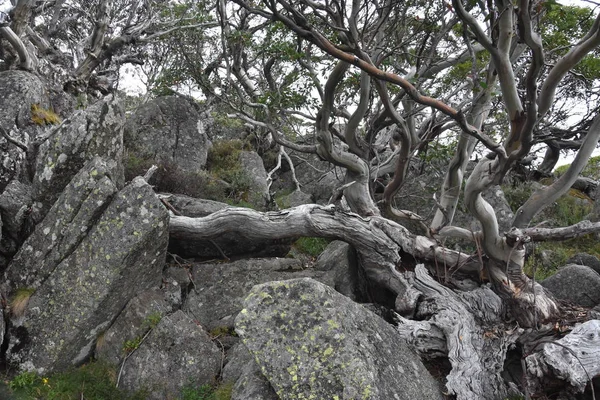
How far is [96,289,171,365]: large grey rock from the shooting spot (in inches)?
280

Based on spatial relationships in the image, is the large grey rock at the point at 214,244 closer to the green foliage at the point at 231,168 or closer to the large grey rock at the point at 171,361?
the large grey rock at the point at 171,361

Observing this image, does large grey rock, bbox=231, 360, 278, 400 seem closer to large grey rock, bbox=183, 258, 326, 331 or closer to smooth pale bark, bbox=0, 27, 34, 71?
large grey rock, bbox=183, 258, 326, 331

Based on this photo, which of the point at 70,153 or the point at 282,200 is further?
the point at 282,200

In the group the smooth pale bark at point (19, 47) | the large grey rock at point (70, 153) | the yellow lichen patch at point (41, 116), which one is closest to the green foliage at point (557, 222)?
the large grey rock at point (70, 153)

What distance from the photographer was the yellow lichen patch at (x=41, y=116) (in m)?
10.7

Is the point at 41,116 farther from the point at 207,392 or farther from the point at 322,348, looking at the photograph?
the point at 322,348

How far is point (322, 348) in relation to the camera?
18.1ft

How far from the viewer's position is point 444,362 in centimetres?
705

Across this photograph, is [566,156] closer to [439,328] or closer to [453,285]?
[453,285]

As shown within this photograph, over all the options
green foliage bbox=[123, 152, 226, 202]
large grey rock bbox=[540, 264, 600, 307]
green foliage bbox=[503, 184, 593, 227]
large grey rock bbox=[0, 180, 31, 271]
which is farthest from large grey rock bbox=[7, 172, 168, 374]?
green foliage bbox=[503, 184, 593, 227]

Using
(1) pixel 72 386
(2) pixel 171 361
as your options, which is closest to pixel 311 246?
(2) pixel 171 361

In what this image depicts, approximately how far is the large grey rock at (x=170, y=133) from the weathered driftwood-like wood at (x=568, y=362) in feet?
37.0

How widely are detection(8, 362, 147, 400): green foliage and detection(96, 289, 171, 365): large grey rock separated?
Answer: 0.30 m

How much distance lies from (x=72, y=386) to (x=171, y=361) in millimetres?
1397
